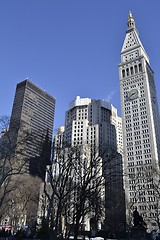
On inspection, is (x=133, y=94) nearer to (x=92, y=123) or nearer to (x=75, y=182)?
(x=92, y=123)

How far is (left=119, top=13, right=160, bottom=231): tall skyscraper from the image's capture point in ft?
301

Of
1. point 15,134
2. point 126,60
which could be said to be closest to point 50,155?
point 15,134

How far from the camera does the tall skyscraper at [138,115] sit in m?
91.9

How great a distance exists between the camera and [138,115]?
103 metres

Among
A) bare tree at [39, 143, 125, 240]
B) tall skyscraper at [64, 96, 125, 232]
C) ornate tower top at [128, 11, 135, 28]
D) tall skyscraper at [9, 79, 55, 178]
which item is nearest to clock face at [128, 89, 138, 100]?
tall skyscraper at [64, 96, 125, 232]

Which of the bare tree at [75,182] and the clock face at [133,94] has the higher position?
the clock face at [133,94]

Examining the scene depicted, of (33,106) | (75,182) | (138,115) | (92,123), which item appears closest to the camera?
(75,182)

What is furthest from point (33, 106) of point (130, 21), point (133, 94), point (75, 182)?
point (75, 182)

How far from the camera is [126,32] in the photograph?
134m

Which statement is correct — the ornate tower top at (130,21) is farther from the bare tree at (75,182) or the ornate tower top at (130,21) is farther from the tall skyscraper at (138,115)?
the bare tree at (75,182)

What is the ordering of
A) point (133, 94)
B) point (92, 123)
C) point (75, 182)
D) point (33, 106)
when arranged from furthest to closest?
point (33, 106)
point (92, 123)
point (133, 94)
point (75, 182)

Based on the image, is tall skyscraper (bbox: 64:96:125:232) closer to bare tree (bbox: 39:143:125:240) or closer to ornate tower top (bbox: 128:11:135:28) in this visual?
ornate tower top (bbox: 128:11:135:28)

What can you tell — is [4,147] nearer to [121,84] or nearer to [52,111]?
[121,84]

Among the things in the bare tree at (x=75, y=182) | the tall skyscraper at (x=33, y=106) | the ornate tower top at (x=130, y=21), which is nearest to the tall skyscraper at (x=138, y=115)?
the ornate tower top at (x=130, y=21)
